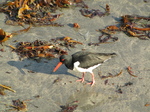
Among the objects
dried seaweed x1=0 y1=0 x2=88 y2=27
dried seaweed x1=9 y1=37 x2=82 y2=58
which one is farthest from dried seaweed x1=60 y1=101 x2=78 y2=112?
dried seaweed x1=0 y1=0 x2=88 y2=27

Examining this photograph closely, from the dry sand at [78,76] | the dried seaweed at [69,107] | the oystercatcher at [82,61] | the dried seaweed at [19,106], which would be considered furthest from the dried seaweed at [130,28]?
the dried seaweed at [19,106]

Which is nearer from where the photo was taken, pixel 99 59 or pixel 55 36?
pixel 99 59

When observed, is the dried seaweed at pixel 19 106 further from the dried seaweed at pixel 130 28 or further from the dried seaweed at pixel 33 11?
the dried seaweed at pixel 33 11

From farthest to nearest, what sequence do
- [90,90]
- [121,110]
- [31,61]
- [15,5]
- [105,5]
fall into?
[105,5]
[15,5]
[31,61]
[90,90]
[121,110]

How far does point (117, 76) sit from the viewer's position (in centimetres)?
639

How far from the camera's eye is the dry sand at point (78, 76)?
217 inches

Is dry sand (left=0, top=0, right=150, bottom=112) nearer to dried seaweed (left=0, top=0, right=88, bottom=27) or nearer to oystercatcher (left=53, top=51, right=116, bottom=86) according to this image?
dried seaweed (left=0, top=0, right=88, bottom=27)

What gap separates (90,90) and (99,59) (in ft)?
2.60

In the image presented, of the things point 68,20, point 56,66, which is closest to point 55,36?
point 68,20

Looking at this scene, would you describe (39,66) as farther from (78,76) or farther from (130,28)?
(130,28)

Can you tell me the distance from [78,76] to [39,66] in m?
1.06

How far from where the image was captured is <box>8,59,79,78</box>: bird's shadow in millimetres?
6395

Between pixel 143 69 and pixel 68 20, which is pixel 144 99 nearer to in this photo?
pixel 143 69

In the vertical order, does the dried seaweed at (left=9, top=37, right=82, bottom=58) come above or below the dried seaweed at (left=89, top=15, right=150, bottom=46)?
below
